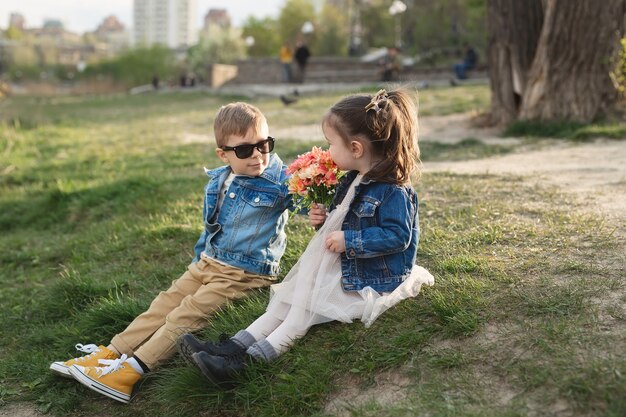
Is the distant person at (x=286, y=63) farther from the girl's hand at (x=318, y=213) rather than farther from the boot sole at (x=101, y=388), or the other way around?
the boot sole at (x=101, y=388)

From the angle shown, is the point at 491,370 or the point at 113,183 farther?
the point at 113,183

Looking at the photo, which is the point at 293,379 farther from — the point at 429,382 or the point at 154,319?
the point at 154,319

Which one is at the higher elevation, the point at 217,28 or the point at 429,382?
the point at 217,28

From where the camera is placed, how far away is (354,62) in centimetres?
3167

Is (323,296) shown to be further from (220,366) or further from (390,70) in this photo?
(390,70)

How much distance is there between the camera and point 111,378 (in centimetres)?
356

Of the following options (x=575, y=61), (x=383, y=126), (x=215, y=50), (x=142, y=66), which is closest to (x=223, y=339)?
(x=383, y=126)

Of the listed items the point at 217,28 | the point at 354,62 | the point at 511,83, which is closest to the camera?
the point at 511,83

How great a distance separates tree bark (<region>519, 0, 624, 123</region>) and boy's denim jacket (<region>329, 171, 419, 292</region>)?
6.82 meters

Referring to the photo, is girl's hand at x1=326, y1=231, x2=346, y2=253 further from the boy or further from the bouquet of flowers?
the boy

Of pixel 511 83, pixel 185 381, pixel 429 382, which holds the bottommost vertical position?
A: pixel 185 381

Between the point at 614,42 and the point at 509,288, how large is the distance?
6.92m

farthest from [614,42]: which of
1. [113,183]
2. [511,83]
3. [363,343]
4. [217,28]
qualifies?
[217,28]

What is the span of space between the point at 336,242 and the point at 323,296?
0.92 feet
